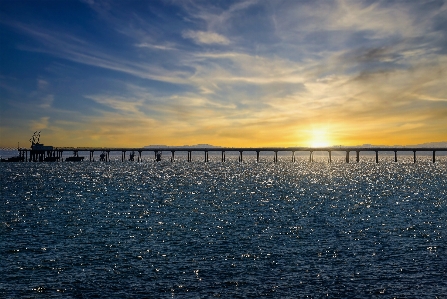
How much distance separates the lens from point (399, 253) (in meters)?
25.6

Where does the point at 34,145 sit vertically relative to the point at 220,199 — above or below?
above

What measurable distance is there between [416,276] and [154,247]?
15883 millimetres

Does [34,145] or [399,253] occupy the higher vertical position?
[34,145]

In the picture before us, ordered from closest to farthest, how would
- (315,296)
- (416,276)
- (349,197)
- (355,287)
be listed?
(315,296) < (355,287) < (416,276) < (349,197)

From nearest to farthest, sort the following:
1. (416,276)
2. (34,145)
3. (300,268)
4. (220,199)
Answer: (416,276) < (300,268) < (220,199) < (34,145)

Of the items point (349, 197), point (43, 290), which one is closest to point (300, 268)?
point (43, 290)

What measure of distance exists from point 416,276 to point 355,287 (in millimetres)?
3885

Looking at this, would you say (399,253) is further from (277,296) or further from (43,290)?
(43,290)

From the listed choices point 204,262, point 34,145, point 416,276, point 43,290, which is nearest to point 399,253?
point 416,276

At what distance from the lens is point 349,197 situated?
61000mm

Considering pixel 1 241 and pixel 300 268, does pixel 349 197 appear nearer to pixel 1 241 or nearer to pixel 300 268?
pixel 300 268

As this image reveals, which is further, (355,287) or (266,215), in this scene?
(266,215)

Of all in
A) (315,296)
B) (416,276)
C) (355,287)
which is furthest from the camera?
(416,276)

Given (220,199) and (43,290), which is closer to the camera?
(43,290)
